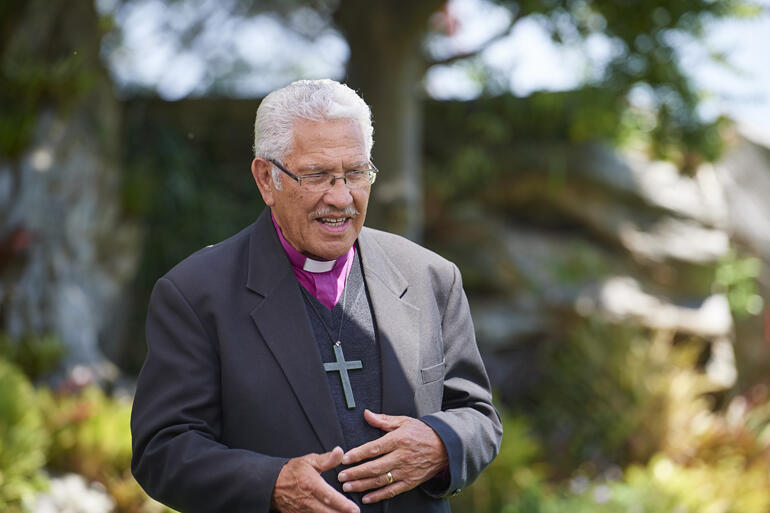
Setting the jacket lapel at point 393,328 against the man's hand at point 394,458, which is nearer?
the man's hand at point 394,458

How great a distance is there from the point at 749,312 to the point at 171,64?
7443 mm

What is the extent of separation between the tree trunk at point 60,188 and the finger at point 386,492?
568 cm

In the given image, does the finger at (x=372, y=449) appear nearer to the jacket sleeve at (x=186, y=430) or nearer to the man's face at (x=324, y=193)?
the jacket sleeve at (x=186, y=430)

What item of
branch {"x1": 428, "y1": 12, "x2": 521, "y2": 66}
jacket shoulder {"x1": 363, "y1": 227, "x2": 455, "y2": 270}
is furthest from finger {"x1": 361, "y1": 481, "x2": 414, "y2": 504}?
branch {"x1": 428, "y1": 12, "x2": 521, "y2": 66}

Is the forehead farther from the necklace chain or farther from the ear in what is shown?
the necklace chain

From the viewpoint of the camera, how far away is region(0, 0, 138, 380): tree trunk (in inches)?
285

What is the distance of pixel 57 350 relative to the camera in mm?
6766

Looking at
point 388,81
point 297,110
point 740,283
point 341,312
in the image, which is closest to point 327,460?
point 341,312

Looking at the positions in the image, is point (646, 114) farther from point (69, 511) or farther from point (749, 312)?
point (69, 511)

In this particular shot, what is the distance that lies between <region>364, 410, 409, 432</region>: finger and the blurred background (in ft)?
10.8

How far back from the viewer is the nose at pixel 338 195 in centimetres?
197

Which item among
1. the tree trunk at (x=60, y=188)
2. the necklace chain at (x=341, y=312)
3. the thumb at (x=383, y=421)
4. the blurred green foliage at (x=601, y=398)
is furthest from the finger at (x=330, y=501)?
the tree trunk at (x=60, y=188)

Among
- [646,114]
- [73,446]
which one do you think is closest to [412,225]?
[646,114]

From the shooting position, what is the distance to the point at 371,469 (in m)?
1.92
